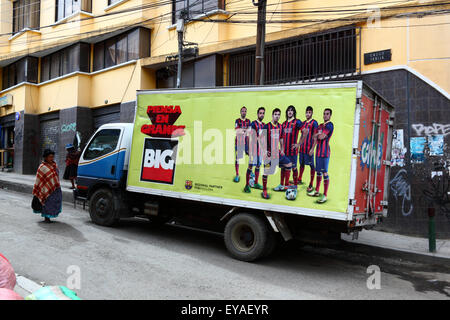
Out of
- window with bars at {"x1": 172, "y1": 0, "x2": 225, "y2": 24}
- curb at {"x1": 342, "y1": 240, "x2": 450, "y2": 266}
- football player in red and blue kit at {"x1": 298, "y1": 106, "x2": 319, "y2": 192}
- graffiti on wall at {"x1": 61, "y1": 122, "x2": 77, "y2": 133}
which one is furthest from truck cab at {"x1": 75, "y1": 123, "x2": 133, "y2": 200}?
graffiti on wall at {"x1": 61, "y1": 122, "x2": 77, "y2": 133}

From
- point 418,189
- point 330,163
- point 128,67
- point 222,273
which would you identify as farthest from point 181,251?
point 128,67

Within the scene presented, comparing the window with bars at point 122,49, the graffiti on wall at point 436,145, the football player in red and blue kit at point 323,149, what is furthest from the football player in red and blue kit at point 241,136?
the window with bars at point 122,49

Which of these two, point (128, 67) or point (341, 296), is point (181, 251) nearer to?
point (341, 296)

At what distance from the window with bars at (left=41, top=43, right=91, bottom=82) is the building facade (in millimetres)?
57

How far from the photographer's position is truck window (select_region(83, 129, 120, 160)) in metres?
8.31

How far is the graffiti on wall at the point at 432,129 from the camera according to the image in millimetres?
8719

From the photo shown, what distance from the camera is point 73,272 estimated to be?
5102 millimetres

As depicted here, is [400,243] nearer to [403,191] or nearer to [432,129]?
[403,191]

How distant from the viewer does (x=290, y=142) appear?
5.82 metres

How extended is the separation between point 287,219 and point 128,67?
12.5 meters

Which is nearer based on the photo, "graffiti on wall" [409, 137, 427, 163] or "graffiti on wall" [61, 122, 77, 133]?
"graffiti on wall" [409, 137, 427, 163]

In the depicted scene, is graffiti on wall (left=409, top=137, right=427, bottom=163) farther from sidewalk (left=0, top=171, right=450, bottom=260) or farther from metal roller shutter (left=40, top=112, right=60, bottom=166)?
metal roller shutter (left=40, top=112, right=60, bottom=166)

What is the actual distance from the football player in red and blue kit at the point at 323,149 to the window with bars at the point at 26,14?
2161 centimetres

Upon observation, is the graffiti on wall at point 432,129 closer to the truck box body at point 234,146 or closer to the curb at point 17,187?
the truck box body at point 234,146
